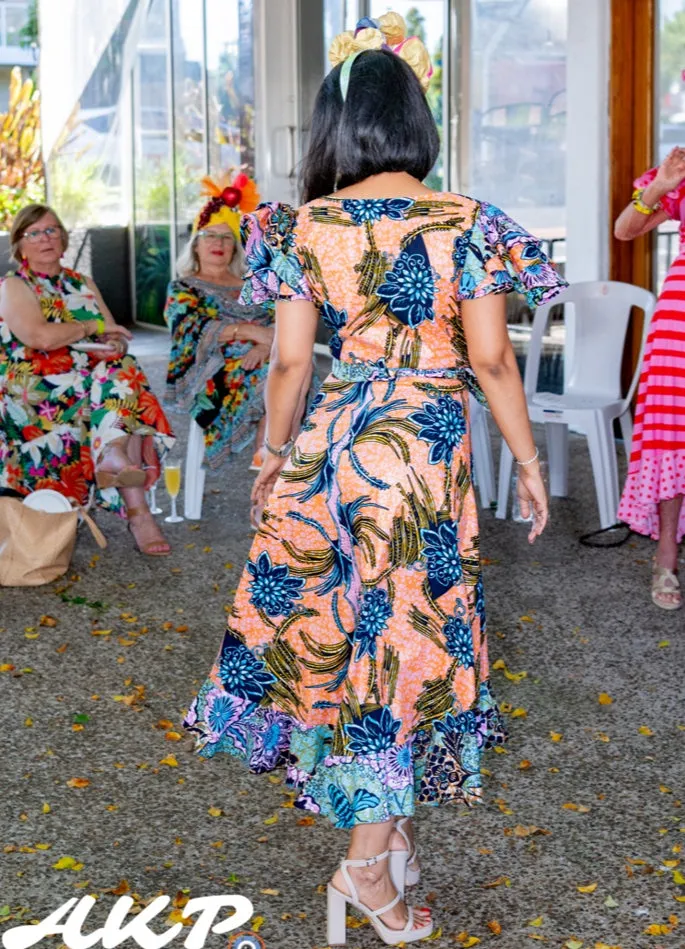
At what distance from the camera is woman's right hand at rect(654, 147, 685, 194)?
12.8 ft

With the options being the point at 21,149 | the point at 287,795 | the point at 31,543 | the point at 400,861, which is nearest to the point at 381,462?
the point at 400,861

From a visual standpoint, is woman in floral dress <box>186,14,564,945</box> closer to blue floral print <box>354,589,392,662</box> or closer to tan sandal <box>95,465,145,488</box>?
blue floral print <box>354,589,392,662</box>

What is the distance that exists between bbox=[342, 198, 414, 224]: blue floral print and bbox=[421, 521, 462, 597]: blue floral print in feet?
1.69

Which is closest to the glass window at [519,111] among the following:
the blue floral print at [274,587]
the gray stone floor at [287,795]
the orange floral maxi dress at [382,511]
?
the gray stone floor at [287,795]

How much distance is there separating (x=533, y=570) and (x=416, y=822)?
1.89 m

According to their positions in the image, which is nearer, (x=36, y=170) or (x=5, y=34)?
(x=36, y=170)

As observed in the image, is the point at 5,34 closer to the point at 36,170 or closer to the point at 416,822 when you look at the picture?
the point at 36,170

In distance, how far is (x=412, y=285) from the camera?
2195mm

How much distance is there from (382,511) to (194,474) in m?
3.25

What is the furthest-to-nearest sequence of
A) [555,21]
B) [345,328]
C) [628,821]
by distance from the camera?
[555,21] < [628,821] < [345,328]

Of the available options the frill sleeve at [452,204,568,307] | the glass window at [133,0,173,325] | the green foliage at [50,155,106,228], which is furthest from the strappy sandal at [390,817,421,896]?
the green foliage at [50,155,106,228]

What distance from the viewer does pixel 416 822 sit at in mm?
2725

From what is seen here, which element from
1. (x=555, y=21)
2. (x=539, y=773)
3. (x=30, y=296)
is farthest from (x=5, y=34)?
(x=539, y=773)

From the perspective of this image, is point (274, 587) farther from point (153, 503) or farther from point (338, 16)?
point (338, 16)
